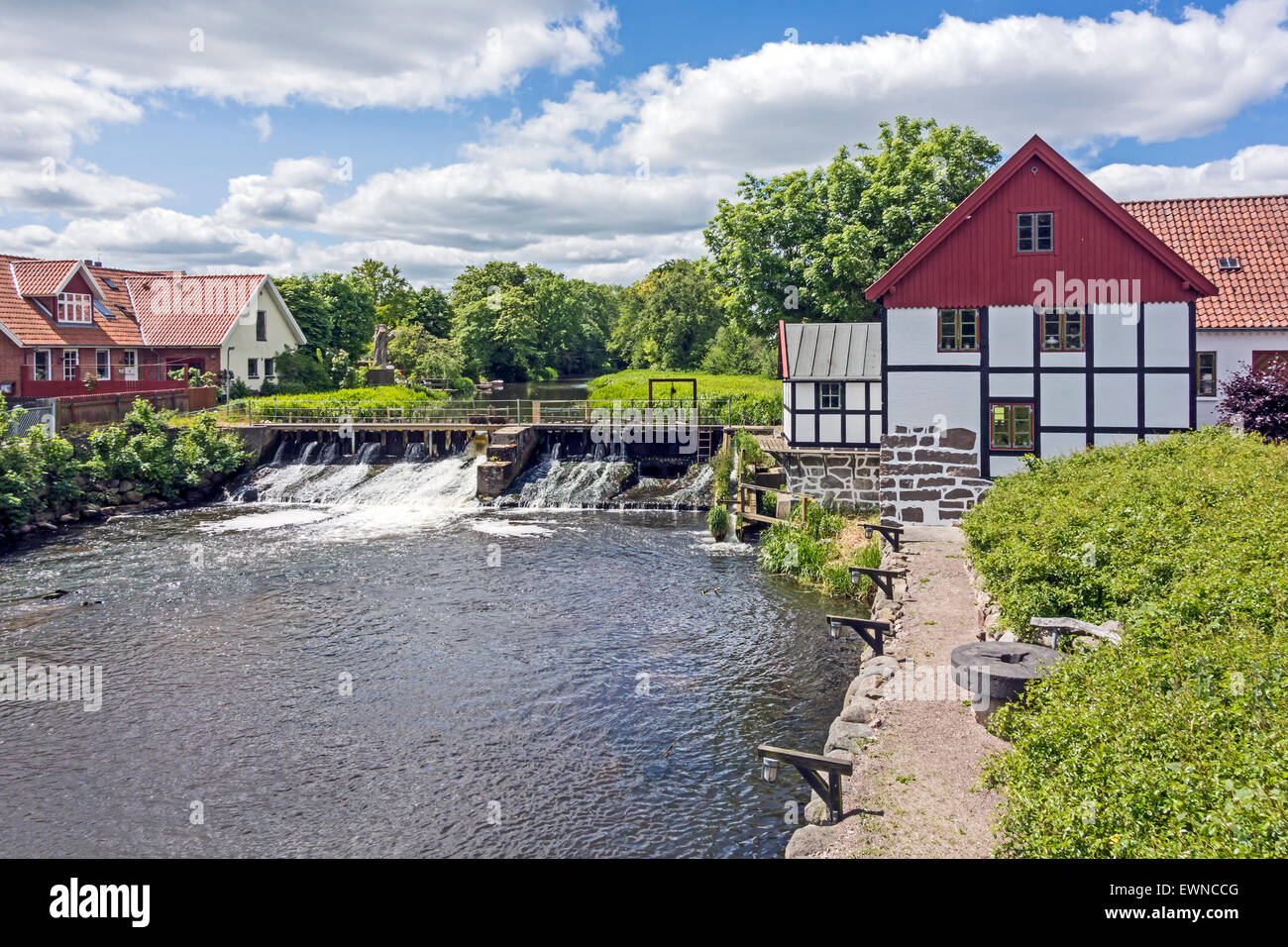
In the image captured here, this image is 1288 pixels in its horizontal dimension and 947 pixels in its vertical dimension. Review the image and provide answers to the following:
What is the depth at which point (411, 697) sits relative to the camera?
14688mm

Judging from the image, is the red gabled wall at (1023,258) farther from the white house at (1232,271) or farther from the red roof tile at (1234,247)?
the red roof tile at (1234,247)

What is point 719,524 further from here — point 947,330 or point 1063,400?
point 1063,400

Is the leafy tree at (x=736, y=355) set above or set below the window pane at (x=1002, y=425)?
above

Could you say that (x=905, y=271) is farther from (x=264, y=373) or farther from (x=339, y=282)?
(x=339, y=282)

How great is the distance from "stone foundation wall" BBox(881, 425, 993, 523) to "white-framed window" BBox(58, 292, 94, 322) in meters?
37.2

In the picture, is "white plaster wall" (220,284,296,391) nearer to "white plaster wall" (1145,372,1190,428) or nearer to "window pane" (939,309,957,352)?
"window pane" (939,309,957,352)

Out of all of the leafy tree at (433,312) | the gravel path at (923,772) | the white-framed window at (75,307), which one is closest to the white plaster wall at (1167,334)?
the gravel path at (923,772)

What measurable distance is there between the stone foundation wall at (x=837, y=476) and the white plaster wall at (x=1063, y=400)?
4852mm

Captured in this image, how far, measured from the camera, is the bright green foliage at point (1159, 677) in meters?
5.32

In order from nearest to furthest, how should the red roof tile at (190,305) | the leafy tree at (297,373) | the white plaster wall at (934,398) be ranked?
the white plaster wall at (934,398) → the red roof tile at (190,305) → the leafy tree at (297,373)

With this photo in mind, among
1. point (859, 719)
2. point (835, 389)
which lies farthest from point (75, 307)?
point (859, 719)

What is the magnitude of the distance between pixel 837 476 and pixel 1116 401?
725cm

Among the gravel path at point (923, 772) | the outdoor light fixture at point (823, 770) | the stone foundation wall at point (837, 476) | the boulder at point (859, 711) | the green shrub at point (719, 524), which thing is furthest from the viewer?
the green shrub at point (719, 524)
